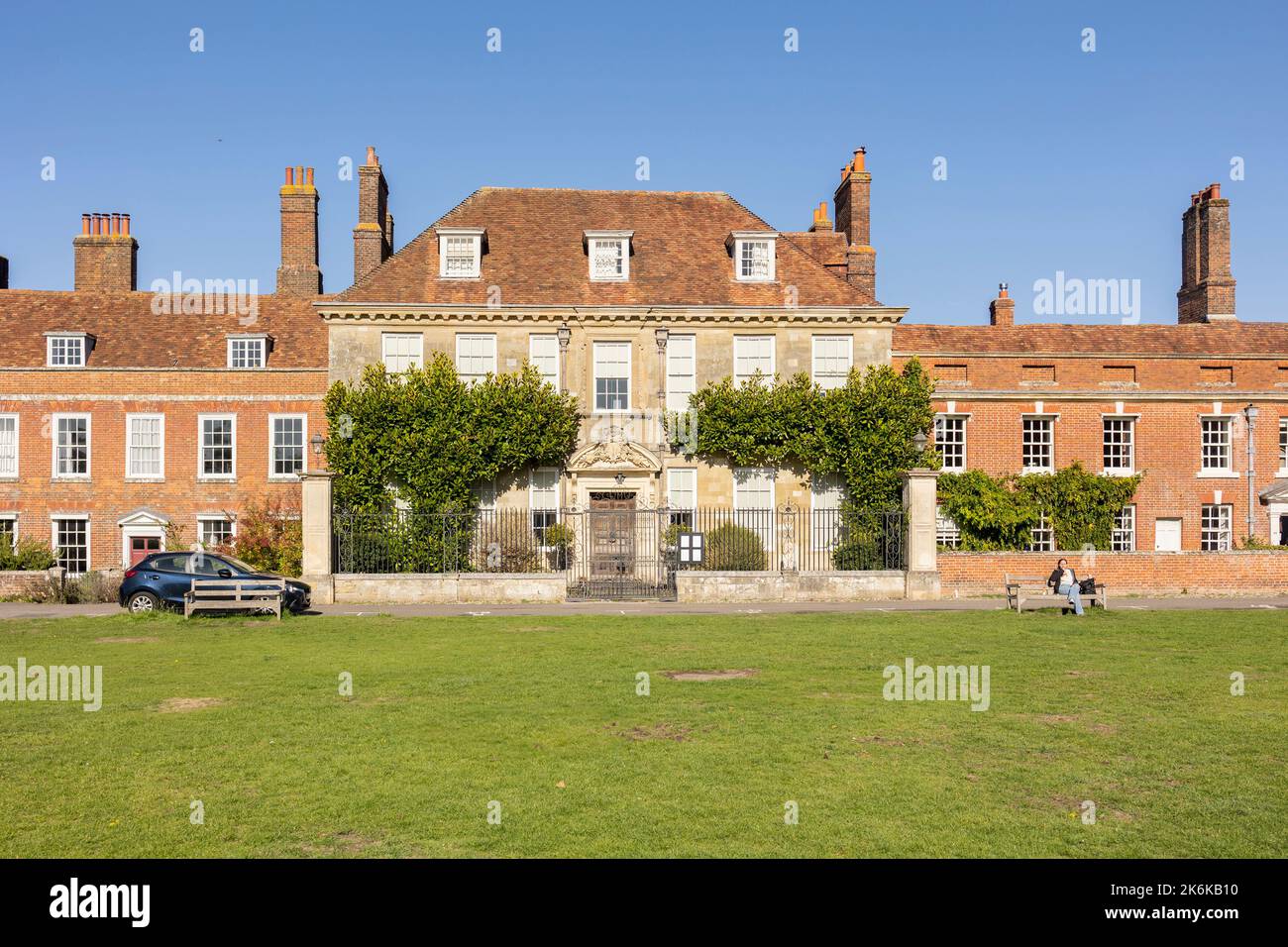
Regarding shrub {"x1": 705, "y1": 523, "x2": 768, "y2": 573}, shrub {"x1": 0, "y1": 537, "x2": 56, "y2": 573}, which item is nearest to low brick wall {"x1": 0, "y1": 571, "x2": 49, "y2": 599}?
shrub {"x1": 0, "y1": 537, "x2": 56, "y2": 573}

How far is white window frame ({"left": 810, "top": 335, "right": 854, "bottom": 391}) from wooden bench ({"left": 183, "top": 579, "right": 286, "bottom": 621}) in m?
16.4

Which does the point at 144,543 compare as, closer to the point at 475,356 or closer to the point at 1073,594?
the point at 475,356

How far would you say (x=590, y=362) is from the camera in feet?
98.2

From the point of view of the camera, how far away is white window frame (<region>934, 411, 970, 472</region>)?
34.2 m

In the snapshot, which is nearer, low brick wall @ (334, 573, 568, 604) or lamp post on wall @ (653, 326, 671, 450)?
low brick wall @ (334, 573, 568, 604)

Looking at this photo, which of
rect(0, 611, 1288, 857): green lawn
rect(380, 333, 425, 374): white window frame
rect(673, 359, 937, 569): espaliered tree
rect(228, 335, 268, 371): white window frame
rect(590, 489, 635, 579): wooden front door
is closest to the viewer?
rect(0, 611, 1288, 857): green lawn

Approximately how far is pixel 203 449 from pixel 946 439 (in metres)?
24.5

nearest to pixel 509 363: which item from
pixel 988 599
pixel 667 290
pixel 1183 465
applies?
pixel 667 290

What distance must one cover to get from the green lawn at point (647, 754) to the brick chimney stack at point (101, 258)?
2537 centimetres

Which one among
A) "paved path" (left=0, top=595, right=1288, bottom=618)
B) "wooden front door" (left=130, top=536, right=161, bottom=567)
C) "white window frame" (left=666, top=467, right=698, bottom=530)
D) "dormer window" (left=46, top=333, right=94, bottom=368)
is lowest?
"paved path" (left=0, top=595, right=1288, bottom=618)

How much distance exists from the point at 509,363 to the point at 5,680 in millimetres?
18258

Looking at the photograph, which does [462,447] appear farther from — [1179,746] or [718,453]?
[1179,746]

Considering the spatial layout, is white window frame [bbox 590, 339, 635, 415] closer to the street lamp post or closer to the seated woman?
the seated woman

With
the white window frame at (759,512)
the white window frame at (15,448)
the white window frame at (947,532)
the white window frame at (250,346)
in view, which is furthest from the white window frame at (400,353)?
the white window frame at (947,532)
